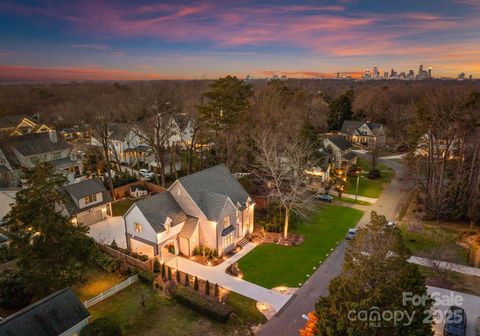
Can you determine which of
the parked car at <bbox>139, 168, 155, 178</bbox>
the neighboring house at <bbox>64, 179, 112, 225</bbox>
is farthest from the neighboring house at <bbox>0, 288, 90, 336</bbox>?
the parked car at <bbox>139, 168, 155, 178</bbox>

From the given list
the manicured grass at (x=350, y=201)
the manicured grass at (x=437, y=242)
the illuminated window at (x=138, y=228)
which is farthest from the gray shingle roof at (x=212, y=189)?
the manicured grass at (x=437, y=242)

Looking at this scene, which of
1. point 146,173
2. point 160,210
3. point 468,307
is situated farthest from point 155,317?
point 146,173

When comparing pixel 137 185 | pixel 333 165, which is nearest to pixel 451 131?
pixel 333 165

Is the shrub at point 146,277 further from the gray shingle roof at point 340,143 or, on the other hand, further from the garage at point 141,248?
the gray shingle roof at point 340,143

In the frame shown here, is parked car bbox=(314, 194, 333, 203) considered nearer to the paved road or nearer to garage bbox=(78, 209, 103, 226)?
the paved road

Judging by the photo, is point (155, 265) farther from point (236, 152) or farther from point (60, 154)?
point (60, 154)
